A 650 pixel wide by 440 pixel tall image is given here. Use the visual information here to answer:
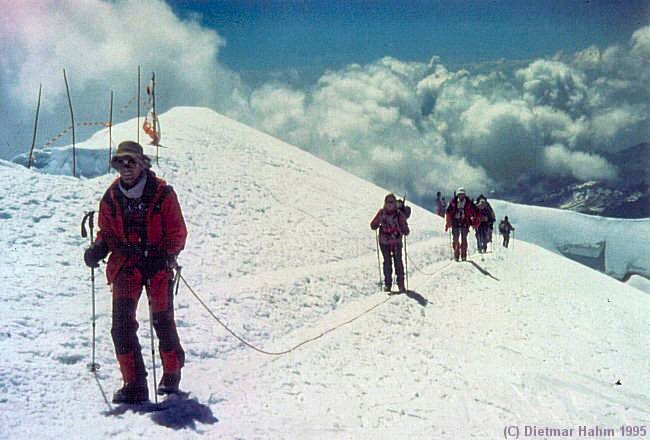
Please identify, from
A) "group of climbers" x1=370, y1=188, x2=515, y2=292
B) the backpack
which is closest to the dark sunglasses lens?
"group of climbers" x1=370, y1=188, x2=515, y2=292

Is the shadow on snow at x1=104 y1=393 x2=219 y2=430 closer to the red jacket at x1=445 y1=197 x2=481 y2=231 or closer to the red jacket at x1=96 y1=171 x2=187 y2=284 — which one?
the red jacket at x1=96 y1=171 x2=187 y2=284

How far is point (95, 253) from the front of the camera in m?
5.15

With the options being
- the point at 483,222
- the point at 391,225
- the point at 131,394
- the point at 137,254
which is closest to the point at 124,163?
the point at 137,254

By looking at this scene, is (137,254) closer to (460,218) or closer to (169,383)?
(169,383)

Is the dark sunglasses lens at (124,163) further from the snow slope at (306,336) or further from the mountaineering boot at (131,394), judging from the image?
the snow slope at (306,336)

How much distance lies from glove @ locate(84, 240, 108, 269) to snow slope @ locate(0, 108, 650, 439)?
4.53 ft

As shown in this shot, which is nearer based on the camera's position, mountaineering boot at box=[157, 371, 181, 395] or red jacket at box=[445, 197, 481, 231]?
mountaineering boot at box=[157, 371, 181, 395]

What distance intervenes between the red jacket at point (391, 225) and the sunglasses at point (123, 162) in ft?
25.3

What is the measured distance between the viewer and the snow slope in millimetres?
5223

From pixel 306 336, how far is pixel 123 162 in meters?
4.71

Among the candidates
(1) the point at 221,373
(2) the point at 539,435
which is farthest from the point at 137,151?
(2) the point at 539,435

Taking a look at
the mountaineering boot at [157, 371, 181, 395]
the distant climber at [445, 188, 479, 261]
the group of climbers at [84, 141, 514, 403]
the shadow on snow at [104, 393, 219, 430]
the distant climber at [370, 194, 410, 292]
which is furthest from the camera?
the distant climber at [445, 188, 479, 261]

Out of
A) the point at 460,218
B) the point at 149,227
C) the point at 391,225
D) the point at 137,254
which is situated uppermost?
the point at 460,218

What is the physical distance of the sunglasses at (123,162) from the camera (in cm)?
489
